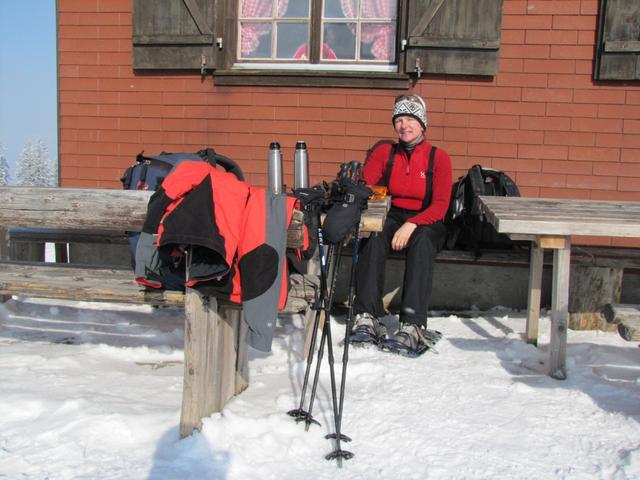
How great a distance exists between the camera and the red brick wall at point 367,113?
511 centimetres

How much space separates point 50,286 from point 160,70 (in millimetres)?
2868

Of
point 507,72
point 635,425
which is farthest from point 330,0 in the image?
point 635,425

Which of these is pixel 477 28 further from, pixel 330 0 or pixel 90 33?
pixel 90 33

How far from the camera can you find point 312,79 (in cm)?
539

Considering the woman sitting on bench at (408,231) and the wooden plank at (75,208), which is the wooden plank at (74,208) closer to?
the wooden plank at (75,208)

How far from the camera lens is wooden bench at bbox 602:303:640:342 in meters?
2.58

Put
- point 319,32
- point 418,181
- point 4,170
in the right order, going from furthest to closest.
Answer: point 4,170
point 319,32
point 418,181

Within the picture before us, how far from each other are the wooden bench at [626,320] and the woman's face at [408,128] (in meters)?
2.11

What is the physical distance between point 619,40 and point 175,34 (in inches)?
146

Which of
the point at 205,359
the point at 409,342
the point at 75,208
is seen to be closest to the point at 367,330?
the point at 409,342

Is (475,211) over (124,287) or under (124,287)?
over

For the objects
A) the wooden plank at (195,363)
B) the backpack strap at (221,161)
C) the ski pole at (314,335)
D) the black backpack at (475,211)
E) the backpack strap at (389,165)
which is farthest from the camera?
the black backpack at (475,211)

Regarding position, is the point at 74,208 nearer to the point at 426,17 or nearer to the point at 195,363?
the point at 195,363

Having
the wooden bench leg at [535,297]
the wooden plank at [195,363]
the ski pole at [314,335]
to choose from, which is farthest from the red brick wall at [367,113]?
the wooden plank at [195,363]
